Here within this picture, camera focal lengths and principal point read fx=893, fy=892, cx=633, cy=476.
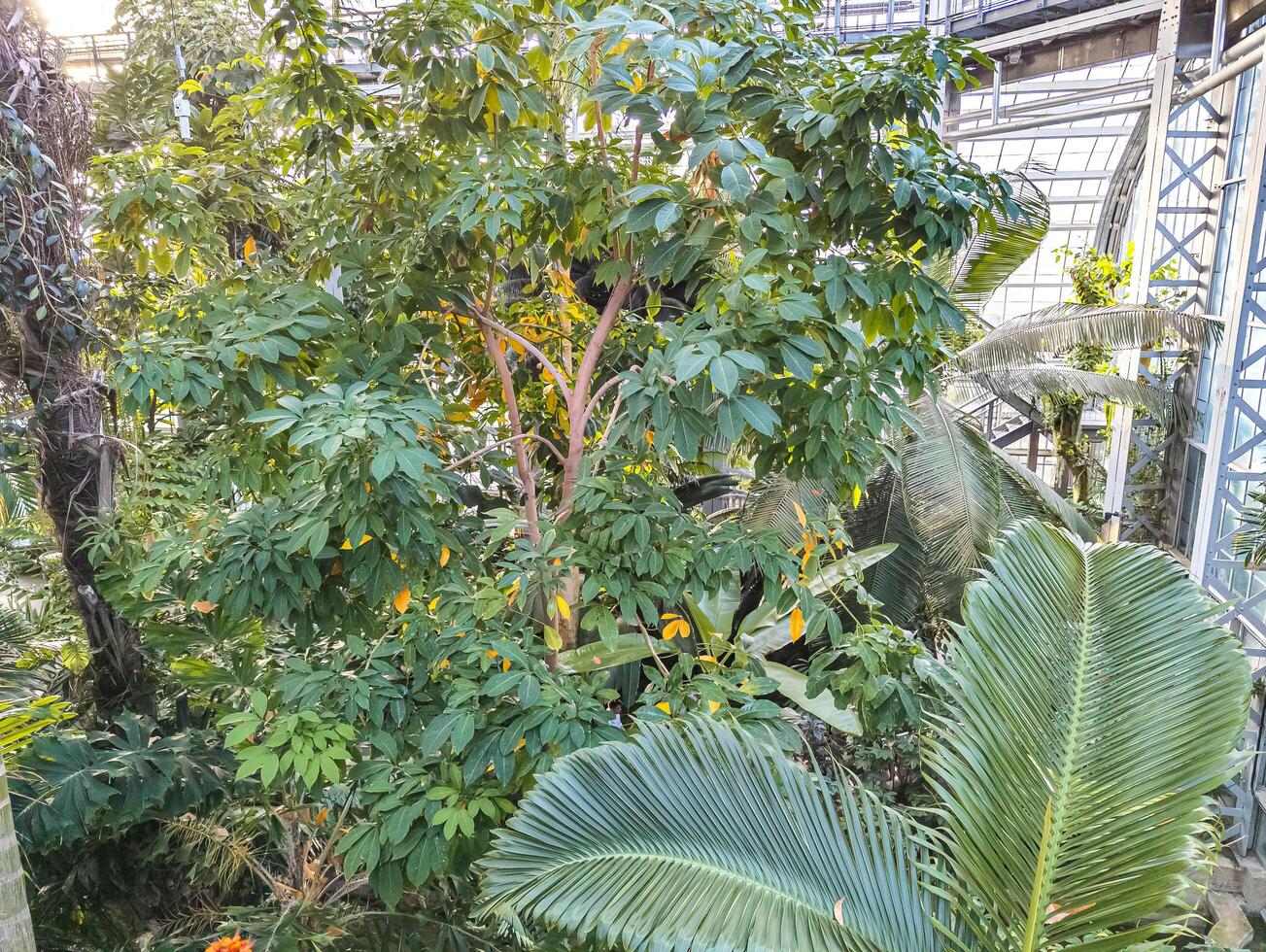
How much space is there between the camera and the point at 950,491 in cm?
605

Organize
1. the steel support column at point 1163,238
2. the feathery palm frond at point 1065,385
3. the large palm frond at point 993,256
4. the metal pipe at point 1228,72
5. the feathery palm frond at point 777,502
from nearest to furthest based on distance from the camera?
the feathery palm frond at point 777,502
the metal pipe at point 1228,72
the large palm frond at point 993,256
the feathery palm frond at point 1065,385
the steel support column at point 1163,238

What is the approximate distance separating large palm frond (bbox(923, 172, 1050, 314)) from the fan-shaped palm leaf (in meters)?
0.40

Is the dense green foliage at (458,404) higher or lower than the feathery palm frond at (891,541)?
higher

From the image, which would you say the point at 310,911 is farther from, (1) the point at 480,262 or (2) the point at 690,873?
(1) the point at 480,262

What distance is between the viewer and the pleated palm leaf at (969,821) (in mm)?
1846

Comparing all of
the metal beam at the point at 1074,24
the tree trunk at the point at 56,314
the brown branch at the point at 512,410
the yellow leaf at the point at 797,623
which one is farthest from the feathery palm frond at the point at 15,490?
the metal beam at the point at 1074,24

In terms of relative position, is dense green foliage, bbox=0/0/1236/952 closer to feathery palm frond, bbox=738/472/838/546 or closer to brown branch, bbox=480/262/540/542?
brown branch, bbox=480/262/540/542

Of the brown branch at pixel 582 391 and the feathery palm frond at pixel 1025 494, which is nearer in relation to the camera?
the brown branch at pixel 582 391

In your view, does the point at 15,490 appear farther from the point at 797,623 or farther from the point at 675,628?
the point at 797,623

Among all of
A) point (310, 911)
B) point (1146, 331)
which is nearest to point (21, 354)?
point (310, 911)

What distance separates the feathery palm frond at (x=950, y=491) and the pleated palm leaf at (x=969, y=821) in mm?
3735

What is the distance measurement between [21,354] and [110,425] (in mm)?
548

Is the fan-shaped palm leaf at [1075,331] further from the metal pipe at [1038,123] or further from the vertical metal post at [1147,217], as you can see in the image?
the metal pipe at [1038,123]

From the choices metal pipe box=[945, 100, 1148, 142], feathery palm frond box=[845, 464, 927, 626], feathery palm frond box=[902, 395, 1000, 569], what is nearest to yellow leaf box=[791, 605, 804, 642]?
feathery palm frond box=[902, 395, 1000, 569]
